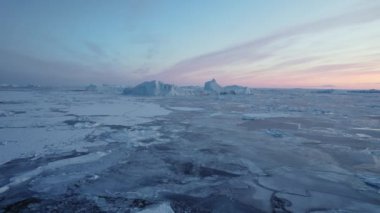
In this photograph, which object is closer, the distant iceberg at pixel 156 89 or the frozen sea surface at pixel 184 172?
the frozen sea surface at pixel 184 172

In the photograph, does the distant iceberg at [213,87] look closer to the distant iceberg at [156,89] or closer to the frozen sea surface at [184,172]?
the distant iceberg at [156,89]

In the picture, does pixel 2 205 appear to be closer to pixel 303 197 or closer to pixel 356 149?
pixel 303 197

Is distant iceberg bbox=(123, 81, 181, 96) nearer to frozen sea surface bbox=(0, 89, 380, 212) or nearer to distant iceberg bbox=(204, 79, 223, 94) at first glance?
distant iceberg bbox=(204, 79, 223, 94)

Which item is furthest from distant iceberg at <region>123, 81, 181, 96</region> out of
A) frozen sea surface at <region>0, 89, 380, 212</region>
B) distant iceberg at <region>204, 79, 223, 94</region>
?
frozen sea surface at <region>0, 89, 380, 212</region>

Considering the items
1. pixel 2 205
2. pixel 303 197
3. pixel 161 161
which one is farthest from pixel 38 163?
pixel 303 197

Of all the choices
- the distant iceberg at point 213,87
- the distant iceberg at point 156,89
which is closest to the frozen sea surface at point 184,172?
the distant iceberg at point 156,89

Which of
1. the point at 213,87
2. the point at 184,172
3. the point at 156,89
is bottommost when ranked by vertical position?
the point at 184,172

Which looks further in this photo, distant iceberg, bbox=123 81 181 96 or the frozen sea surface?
distant iceberg, bbox=123 81 181 96

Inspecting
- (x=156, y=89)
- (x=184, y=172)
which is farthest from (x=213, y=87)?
(x=184, y=172)

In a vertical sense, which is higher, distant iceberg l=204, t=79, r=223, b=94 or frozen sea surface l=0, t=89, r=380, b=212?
distant iceberg l=204, t=79, r=223, b=94

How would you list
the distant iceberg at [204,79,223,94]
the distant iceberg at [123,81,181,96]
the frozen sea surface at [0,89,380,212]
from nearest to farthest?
the frozen sea surface at [0,89,380,212] → the distant iceberg at [123,81,181,96] → the distant iceberg at [204,79,223,94]

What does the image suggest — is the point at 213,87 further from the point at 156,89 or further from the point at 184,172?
the point at 184,172

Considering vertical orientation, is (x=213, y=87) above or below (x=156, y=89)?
above
